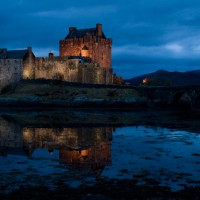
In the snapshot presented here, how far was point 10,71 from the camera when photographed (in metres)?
47.7

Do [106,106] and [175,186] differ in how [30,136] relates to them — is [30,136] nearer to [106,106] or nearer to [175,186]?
[175,186]

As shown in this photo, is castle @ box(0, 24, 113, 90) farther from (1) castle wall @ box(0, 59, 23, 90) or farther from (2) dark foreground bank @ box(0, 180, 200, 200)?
(2) dark foreground bank @ box(0, 180, 200, 200)

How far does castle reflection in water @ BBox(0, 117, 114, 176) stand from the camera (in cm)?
1095

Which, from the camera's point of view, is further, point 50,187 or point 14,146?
point 14,146

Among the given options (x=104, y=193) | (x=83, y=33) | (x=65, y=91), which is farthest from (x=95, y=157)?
(x=83, y=33)

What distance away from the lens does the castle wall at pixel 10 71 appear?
156 feet

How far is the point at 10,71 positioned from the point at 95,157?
1516 inches

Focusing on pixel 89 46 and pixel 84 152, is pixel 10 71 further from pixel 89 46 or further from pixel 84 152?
pixel 84 152

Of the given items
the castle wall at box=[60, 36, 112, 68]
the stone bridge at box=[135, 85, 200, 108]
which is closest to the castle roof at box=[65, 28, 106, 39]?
the castle wall at box=[60, 36, 112, 68]

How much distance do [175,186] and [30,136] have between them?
938 cm

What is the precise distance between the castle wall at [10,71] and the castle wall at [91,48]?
900cm

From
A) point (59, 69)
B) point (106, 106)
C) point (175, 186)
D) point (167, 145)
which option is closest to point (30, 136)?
point (167, 145)

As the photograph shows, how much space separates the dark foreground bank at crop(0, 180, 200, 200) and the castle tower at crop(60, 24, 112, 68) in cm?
4533

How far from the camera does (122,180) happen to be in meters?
8.57
